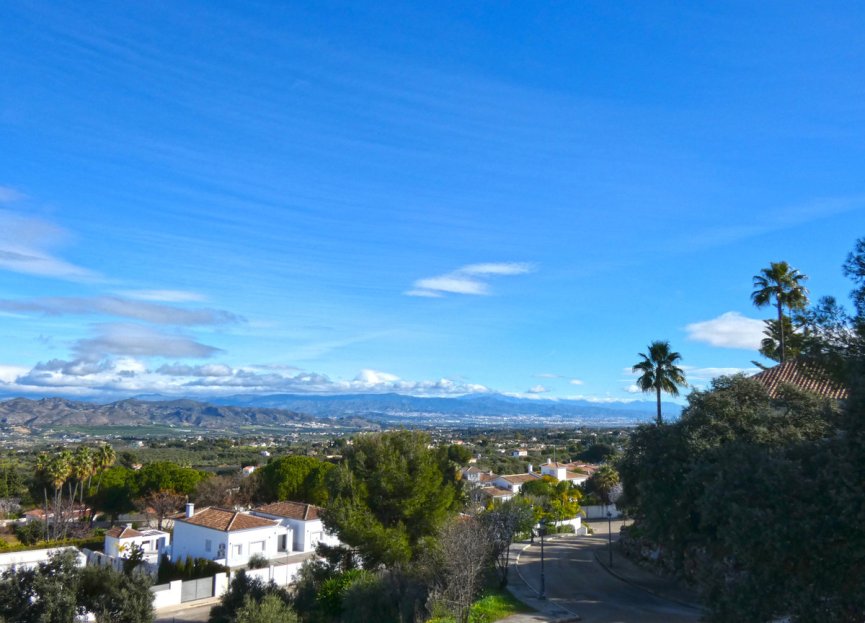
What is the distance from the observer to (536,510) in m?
32.4

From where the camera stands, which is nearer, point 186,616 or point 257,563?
point 186,616

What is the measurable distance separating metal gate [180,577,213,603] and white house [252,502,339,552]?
341 inches

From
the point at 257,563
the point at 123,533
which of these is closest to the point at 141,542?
the point at 123,533

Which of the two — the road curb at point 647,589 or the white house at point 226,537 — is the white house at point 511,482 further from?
the road curb at point 647,589

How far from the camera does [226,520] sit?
37406 mm

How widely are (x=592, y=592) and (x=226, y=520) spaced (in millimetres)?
Answer: 22202

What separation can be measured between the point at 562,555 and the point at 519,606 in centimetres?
1230

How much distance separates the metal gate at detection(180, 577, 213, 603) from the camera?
3003 centimetres

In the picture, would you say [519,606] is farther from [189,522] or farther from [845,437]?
[189,522]

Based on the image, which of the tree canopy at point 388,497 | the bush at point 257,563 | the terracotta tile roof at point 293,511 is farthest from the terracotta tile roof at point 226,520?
the tree canopy at point 388,497

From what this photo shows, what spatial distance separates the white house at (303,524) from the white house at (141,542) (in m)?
5.82

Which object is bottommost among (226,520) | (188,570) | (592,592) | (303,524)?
(188,570)

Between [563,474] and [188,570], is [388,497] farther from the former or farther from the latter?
[563,474]

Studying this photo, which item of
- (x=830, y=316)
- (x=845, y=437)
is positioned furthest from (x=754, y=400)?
(x=845, y=437)
